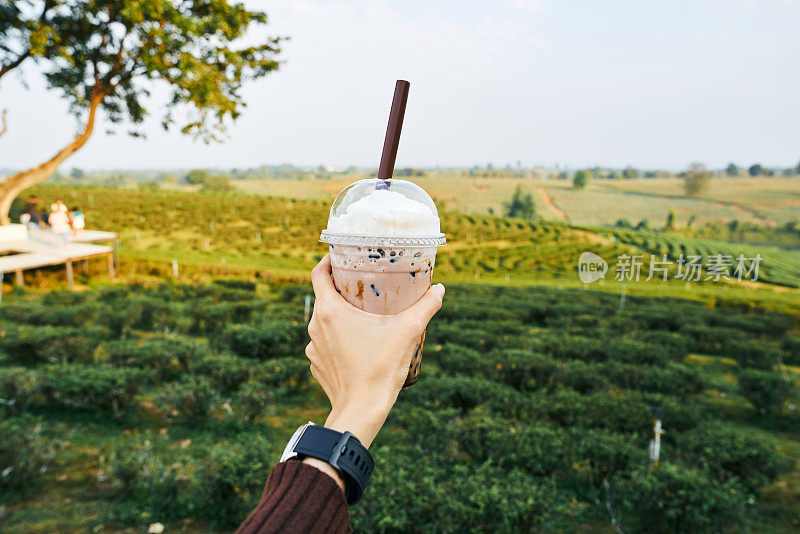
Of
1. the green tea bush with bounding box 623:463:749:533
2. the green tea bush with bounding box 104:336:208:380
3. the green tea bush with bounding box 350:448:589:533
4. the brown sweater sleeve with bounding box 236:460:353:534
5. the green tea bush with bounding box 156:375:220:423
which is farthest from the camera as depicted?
the green tea bush with bounding box 104:336:208:380

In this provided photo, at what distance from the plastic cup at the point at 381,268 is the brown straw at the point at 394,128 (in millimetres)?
146

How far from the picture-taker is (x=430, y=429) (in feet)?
11.4

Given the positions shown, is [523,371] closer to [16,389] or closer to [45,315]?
[16,389]

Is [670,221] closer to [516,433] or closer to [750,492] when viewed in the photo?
[750,492]

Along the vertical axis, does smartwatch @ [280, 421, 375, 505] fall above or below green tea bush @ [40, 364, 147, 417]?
above

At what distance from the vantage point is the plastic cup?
1.04m

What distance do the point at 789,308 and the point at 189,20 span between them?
11.8m

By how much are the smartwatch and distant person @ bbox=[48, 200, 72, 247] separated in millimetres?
10483

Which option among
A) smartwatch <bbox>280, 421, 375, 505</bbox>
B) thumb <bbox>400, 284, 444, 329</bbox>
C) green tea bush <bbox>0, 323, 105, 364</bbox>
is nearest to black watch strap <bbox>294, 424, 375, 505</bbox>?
smartwatch <bbox>280, 421, 375, 505</bbox>

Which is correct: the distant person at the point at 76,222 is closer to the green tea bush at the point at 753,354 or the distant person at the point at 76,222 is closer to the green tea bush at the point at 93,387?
the green tea bush at the point at 93,387

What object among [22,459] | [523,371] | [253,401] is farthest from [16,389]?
[523,371]

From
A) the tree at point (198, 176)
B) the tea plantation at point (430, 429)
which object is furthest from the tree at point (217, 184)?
the tea plantation at point (430, 429)

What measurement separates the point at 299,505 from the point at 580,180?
1254cm

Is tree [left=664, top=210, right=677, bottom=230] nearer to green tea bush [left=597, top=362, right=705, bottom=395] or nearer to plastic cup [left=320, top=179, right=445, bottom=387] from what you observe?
green tea bush [left=597, top=362, right=705, bottom=395]
